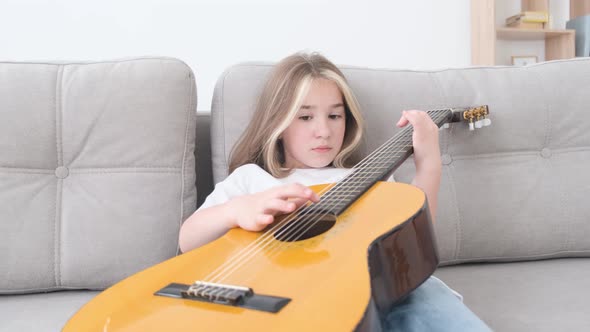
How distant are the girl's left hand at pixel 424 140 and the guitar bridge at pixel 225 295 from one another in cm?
63

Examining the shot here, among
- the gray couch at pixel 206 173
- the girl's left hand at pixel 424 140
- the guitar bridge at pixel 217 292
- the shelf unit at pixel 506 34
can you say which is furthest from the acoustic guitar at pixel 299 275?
the shelf unit at pixel 506 34

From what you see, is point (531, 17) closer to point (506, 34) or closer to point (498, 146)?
point (506, 34)

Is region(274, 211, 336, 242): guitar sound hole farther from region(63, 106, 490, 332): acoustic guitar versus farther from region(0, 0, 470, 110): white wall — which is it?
region(0, 0, 470, 110): white wall

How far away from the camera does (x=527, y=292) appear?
1.02m

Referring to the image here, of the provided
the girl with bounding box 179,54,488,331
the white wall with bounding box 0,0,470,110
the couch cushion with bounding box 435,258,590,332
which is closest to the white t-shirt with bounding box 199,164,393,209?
the girl with bounding box 179,54,488,331

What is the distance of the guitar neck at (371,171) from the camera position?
77 cm

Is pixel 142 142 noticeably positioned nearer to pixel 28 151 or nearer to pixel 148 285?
pixel 28 151

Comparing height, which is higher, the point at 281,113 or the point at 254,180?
the point at 281,113

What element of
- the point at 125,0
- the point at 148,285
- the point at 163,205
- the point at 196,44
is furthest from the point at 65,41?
the point at 148,285

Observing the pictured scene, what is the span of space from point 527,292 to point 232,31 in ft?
5.24

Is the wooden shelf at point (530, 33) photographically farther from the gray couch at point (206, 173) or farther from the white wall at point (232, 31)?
the gray couch at point (206, 173)

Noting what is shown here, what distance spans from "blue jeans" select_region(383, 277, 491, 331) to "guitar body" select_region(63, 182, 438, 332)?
10cm

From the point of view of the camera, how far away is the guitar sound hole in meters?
0.69

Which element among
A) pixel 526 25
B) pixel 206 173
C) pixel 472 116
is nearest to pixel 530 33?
pixel 526 25
